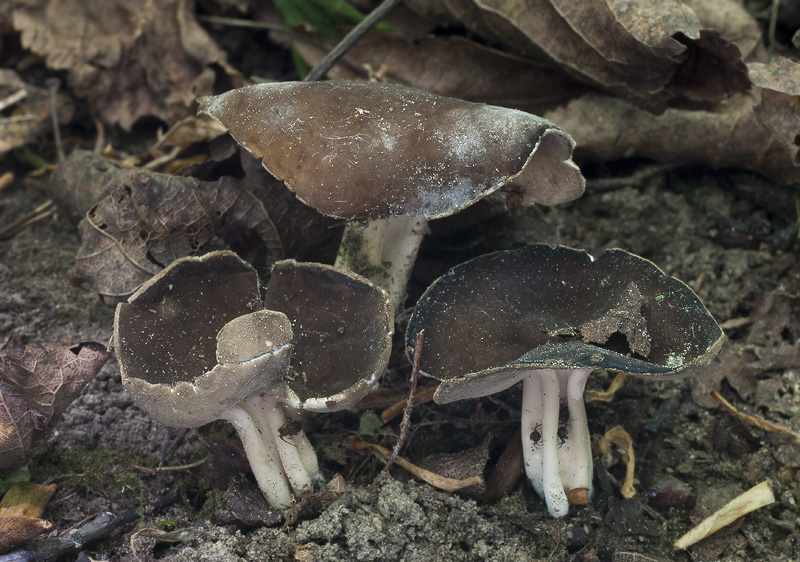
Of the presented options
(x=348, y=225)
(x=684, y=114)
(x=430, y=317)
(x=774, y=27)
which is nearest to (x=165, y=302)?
(x=348, y=225)

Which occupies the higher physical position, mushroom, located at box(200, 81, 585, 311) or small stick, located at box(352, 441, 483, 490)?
mushroom, located at box(200, 81, 585, 311)

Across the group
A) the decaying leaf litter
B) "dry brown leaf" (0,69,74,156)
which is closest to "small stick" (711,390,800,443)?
the decaying leaf litter

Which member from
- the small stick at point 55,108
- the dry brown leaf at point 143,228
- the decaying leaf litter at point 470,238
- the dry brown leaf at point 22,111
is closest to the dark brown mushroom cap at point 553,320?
the decaying leaf litter at point 470,238

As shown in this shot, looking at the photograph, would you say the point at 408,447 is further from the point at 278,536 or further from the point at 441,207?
the point at 441,207

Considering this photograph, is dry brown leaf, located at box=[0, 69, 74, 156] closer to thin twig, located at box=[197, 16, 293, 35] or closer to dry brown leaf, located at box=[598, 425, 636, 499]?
thin twig, located at box=[197, 16, 293, 35]

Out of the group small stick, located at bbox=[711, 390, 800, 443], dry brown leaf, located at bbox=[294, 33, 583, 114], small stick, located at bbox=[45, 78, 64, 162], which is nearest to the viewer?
small stick, located at bbox=[711, 390, 800, 443]

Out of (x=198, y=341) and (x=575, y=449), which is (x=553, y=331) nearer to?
(x=575, y=449)
